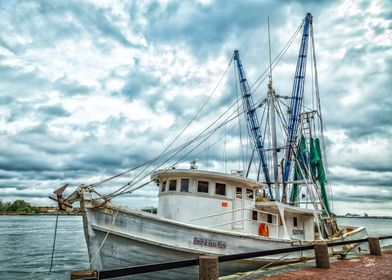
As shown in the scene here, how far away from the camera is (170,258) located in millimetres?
10898

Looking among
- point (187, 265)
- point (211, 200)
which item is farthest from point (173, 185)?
point (187, 265)

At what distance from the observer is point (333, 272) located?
8727 millimetres

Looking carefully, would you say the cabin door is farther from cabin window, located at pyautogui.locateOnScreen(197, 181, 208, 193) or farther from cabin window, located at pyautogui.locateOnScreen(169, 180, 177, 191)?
Answer: cabin window, located at pyautogui.locateOnScreen(169, 180, 177, 191)

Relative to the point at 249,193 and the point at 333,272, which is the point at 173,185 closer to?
the point at 249,193

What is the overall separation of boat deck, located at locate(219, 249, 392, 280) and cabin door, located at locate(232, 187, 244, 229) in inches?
Answer: 143

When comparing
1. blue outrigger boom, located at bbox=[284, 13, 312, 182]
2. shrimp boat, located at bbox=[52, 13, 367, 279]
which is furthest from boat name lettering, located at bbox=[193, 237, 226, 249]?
blue outrigger boom, located at bbox=[284, 13, 312, 182]

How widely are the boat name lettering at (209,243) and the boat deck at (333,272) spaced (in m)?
2.36

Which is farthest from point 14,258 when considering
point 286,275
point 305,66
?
point 305,66

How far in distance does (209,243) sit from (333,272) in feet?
14.3

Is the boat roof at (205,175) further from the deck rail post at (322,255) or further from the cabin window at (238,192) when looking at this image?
the deck rail post at (322,255)

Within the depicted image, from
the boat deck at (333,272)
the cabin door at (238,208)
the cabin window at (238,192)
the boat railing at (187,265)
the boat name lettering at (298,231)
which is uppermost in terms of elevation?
the cabin window at (238,192)

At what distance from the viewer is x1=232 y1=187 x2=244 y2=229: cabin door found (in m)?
13.2

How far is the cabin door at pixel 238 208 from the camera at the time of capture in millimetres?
13242

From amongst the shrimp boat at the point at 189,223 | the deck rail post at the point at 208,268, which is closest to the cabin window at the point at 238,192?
the shrimp boat at the point at 189,223
